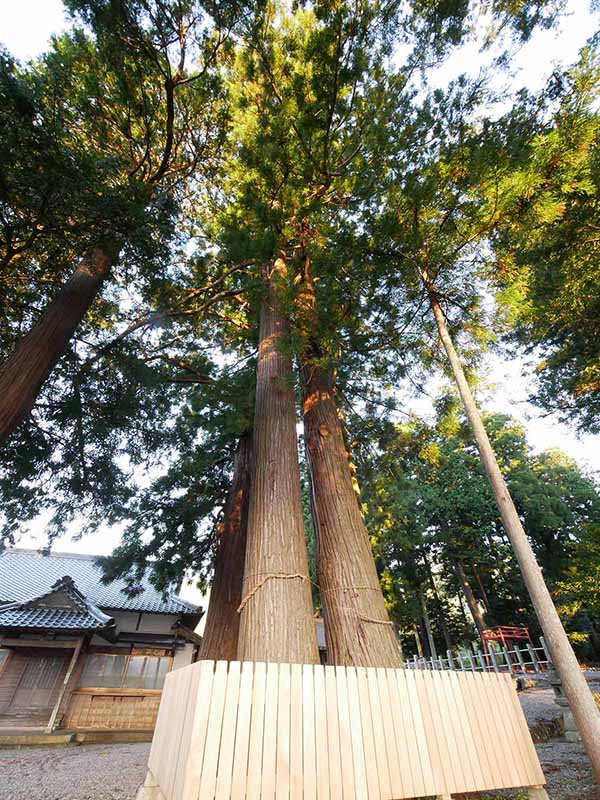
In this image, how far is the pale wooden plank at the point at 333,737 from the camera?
5.84 ft

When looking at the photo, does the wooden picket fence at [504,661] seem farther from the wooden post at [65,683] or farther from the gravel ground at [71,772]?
the wooden post at [65,683]

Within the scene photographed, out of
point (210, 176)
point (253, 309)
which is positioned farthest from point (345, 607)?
point (210, 176)

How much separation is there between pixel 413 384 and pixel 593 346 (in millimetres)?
4363

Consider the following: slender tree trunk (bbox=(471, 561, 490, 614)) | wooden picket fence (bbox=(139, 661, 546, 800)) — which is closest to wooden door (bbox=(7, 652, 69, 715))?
wooden picket fence (bbox=(139, 661, 546, 800))

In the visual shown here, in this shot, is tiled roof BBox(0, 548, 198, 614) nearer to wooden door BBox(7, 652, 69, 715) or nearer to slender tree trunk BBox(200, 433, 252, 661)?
wooden door BBox(7, 652, 69, 715)

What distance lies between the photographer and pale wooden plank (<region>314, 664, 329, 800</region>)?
1737mm

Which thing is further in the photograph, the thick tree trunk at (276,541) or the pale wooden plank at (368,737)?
the thick tree trunk at (276,541)

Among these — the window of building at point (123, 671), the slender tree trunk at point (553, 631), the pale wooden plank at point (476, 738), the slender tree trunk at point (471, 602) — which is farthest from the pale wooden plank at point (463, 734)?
the slender tree trunk at point (471, 602)

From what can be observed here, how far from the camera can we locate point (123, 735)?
25.7 ft

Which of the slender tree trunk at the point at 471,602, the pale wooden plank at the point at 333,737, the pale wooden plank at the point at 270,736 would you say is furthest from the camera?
the slender tree trunk at the point at 471,602

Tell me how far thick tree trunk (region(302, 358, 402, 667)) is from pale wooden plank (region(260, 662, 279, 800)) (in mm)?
967

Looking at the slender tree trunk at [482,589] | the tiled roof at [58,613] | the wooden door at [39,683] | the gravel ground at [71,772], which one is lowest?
the gravel ground at [71,772]

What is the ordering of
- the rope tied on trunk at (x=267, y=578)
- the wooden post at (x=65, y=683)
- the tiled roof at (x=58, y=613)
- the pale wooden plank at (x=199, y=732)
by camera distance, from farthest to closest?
the tiled roof at (x=58, y=613) < the wooden post at (x=65, y=683) < the rope tied on trunk at (x=267, y=578) < the pale wooden plank at (x=199, y=732)

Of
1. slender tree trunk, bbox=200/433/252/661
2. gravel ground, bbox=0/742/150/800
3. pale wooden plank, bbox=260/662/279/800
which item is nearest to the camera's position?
pale wooden plank, bbox=260/662/279/800
